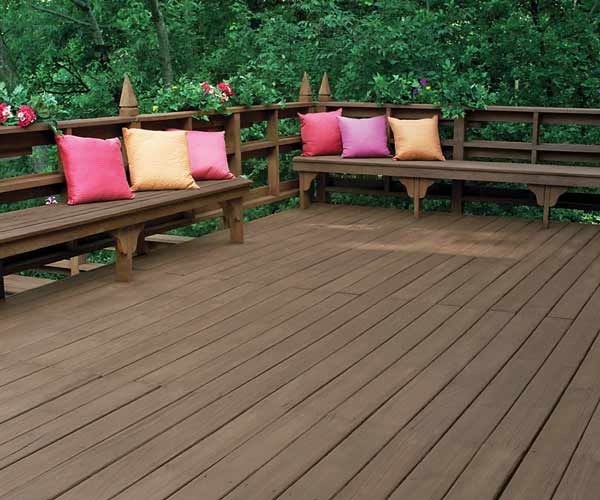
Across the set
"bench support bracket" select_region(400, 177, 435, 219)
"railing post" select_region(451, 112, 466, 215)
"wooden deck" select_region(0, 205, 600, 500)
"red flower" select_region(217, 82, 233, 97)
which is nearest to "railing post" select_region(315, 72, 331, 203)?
"bench support bracket" select_region(400, 177, 435, 219)

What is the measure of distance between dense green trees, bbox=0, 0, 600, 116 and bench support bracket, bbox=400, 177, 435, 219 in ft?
2.36

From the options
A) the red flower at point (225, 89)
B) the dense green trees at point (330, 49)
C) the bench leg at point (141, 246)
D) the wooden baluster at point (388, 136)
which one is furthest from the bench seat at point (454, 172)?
the bench leg at point (141, 246)

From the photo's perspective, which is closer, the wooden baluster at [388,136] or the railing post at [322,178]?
the wooden baluster at [388,136]

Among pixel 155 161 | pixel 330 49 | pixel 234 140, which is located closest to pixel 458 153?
pixel 234 140

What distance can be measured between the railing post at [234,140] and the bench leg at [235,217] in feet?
2.38

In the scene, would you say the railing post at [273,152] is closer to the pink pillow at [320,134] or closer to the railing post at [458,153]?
the pink pillow at [320,134]

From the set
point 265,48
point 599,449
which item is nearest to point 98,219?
point 599,449

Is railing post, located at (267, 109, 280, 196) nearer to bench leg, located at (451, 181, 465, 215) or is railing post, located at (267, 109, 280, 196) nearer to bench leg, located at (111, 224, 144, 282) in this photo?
bench leg, located at (451, 181, 465, 215)

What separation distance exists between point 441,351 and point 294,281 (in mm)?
1354

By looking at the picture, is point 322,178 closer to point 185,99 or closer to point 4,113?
point 185,99

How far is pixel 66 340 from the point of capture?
383 cm

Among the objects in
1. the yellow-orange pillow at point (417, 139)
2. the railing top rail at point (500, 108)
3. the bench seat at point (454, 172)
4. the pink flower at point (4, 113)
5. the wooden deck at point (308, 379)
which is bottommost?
the wooden deck at point (308, 379)

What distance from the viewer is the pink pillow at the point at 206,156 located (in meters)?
5.72

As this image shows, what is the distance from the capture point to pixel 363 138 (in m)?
7.04
